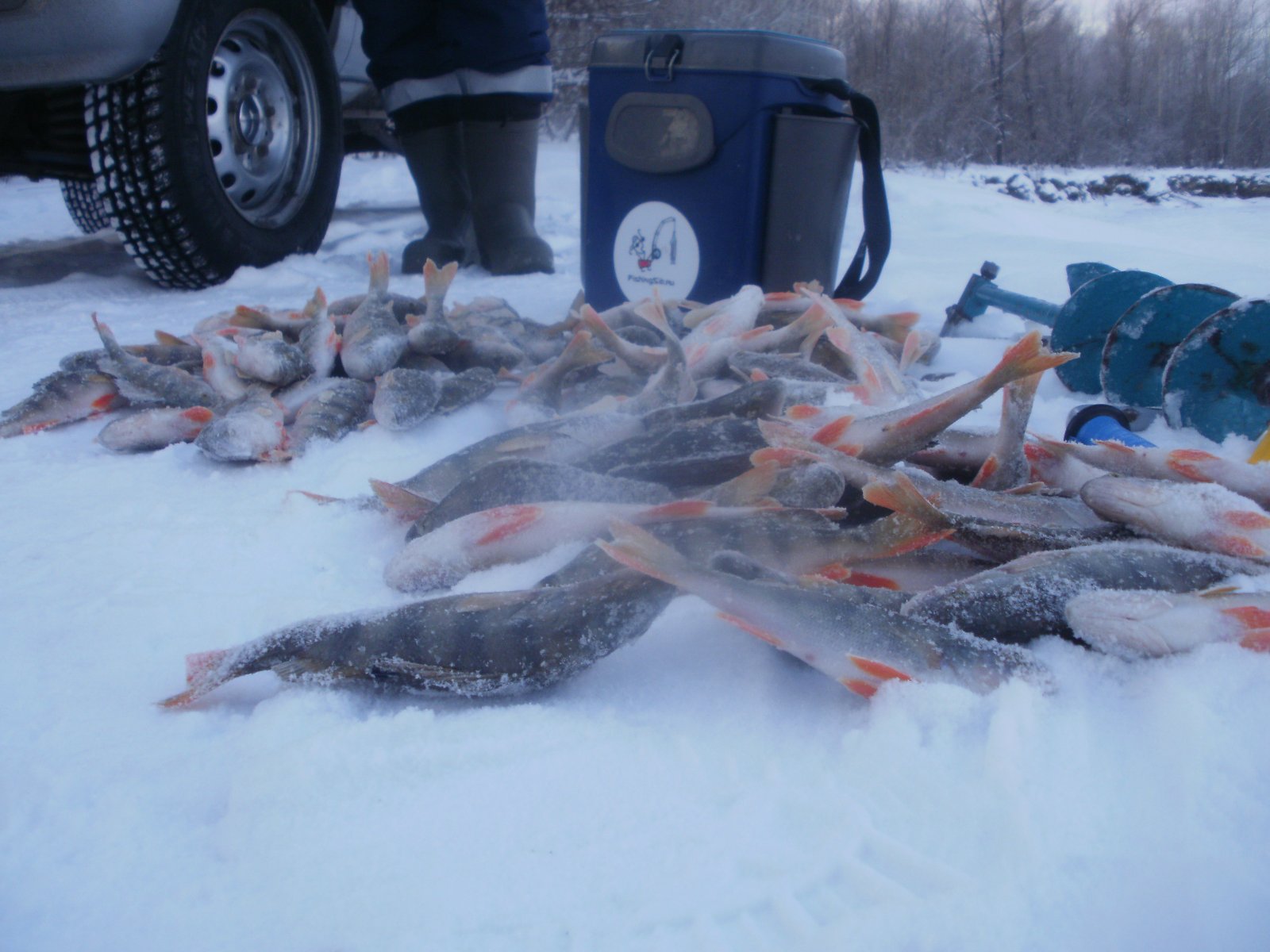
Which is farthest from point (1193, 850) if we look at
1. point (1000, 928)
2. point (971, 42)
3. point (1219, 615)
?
point (971, 42)

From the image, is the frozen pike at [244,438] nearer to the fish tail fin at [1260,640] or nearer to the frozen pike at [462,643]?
the frozen pike at [462,643]

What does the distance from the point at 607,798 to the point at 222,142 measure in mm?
4525

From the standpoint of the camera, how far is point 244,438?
7.72 feet

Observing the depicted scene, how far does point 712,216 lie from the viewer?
3389mm

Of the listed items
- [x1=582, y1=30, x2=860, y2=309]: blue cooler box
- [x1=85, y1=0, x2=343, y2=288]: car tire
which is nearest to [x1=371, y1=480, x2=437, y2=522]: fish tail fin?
[x1=582, y1=30, x2=860, y2=309]: blue cooler box

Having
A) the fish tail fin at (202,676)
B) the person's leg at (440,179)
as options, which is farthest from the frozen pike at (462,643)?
the person's leg at (440,179)

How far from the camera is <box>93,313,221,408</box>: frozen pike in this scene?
2725mm

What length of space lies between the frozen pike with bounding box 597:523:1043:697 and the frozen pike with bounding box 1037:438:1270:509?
716 mm

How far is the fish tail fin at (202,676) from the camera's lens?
1363 mm

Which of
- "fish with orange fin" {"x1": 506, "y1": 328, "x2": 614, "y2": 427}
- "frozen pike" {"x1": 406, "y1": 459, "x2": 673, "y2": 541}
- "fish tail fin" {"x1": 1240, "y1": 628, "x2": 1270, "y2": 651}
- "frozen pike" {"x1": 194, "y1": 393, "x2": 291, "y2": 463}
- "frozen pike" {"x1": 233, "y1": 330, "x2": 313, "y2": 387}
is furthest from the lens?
"frozen pike" {"x1": 233, "y1": 330, "x2": 313, "y2": 387}

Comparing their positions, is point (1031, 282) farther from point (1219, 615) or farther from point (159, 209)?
point (159, 209)

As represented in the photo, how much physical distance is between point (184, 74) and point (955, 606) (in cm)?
444

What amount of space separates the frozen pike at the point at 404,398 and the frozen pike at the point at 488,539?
0.89 m

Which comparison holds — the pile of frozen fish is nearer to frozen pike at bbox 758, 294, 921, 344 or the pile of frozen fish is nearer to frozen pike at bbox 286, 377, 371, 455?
frozen pike at bbox 286, 377, 371, 455
